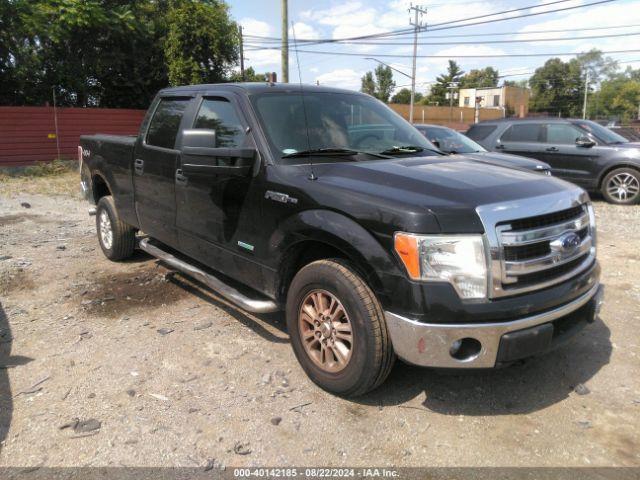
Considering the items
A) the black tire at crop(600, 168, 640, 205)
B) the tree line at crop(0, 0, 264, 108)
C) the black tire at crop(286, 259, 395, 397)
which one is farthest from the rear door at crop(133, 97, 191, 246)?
the tree line at crop(0, 0, 264, 108)

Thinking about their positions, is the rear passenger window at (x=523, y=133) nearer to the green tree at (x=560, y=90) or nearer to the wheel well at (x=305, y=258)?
the wheel well at (x=305, y=258)

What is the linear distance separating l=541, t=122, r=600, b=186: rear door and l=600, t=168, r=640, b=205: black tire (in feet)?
0.96

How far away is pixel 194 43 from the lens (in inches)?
789

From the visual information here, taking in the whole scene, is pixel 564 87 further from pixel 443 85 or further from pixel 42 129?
pixel 42 129

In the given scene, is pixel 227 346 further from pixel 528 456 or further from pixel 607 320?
pixel 607 320

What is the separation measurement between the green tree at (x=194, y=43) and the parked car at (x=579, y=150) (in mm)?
12815

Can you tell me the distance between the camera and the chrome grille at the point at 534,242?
8.64ft

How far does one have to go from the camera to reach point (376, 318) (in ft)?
9.23

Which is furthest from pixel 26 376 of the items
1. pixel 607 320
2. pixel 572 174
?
pixel 572 174

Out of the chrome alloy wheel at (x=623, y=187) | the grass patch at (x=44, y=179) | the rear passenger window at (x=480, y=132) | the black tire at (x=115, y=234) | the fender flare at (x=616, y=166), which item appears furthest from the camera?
the grass patch at (x=44, y=179)

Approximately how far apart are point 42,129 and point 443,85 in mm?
77849

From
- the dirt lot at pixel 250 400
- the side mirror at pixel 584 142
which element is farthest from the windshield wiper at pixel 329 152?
the side mirror at pixel 584 142

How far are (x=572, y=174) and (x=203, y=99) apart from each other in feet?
28.3

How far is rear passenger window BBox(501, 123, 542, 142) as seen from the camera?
35.9 ft
